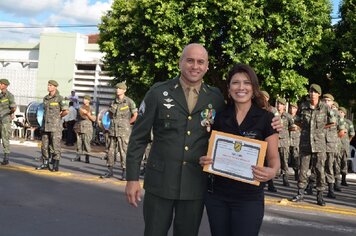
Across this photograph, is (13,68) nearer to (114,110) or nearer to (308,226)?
(114,110)

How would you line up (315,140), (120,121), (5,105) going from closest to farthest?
(315,140) < (120,121) < (5,105)

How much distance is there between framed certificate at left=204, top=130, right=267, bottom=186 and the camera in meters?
3.28

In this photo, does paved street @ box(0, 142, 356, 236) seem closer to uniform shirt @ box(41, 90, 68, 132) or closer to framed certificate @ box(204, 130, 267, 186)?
uniform shirt @ box(41, 90, 68, 132)

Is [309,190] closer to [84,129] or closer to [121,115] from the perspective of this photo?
[121,115]

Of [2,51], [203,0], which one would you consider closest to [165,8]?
[203,0]

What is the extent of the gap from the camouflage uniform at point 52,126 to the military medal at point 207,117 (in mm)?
7827

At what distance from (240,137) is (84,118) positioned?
37.2ft

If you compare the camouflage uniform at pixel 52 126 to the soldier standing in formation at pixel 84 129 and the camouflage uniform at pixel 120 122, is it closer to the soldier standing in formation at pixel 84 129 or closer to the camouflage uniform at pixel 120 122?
the camouflage uniform at pixel 120 122

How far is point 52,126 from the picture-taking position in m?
10.8

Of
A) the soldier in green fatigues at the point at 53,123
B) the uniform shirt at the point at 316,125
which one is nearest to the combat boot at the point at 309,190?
the uniform shirt at the point at 316,125

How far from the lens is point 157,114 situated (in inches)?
138

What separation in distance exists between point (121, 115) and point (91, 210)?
145 inches

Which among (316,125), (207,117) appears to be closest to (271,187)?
(316,125)

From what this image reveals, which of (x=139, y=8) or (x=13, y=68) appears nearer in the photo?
(x=139, y=8)
